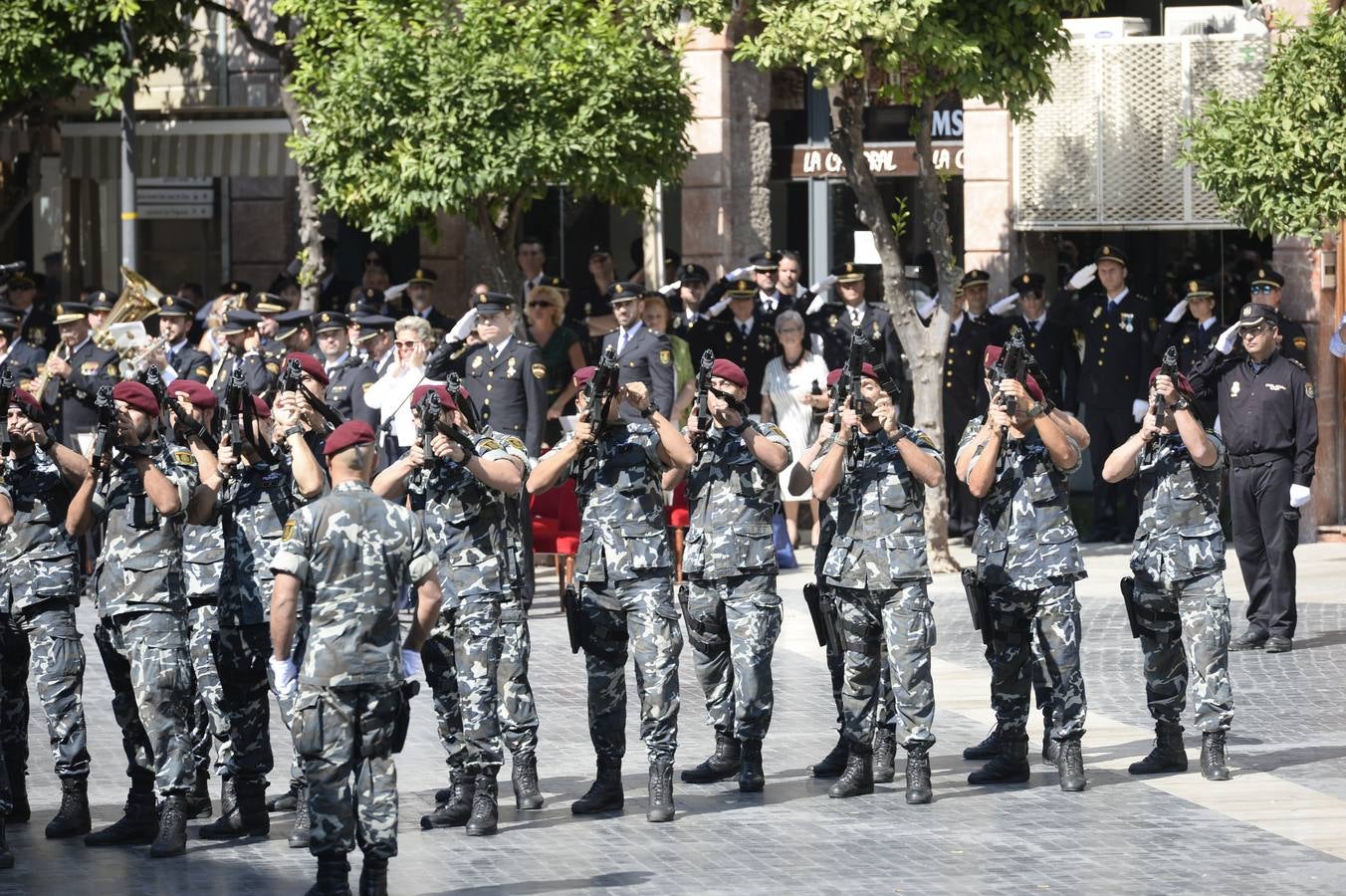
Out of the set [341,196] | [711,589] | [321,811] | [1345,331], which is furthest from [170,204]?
[321,811]

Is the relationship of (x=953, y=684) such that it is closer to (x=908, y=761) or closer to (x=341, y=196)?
(x=908, y=761)

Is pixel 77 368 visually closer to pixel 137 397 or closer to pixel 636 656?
pixel 137 397

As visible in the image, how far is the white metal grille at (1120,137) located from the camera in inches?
773

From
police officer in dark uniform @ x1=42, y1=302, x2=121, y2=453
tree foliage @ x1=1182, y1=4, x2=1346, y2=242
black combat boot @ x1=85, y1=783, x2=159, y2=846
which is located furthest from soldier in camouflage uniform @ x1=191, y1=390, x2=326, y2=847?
tree foliage @ x1=1182, y1=4, x2=1346, y2=242

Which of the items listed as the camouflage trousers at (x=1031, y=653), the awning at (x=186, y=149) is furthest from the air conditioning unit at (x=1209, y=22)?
the camouflage trousers at (x=1031, y=653)

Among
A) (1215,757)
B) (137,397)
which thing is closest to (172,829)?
(137,397)

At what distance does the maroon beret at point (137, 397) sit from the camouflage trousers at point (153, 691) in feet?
2.85

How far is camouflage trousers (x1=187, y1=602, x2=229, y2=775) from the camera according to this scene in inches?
392

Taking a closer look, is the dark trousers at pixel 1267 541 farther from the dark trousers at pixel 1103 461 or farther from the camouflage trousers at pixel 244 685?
the camouflage trousers at pixel 244 685

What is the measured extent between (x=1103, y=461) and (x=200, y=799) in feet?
34.3

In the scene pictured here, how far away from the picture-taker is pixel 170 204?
24.1 metres

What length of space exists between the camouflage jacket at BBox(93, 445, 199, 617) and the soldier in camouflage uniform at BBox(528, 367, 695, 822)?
1566mm

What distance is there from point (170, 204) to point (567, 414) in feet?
27.1

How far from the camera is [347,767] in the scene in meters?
8.39
